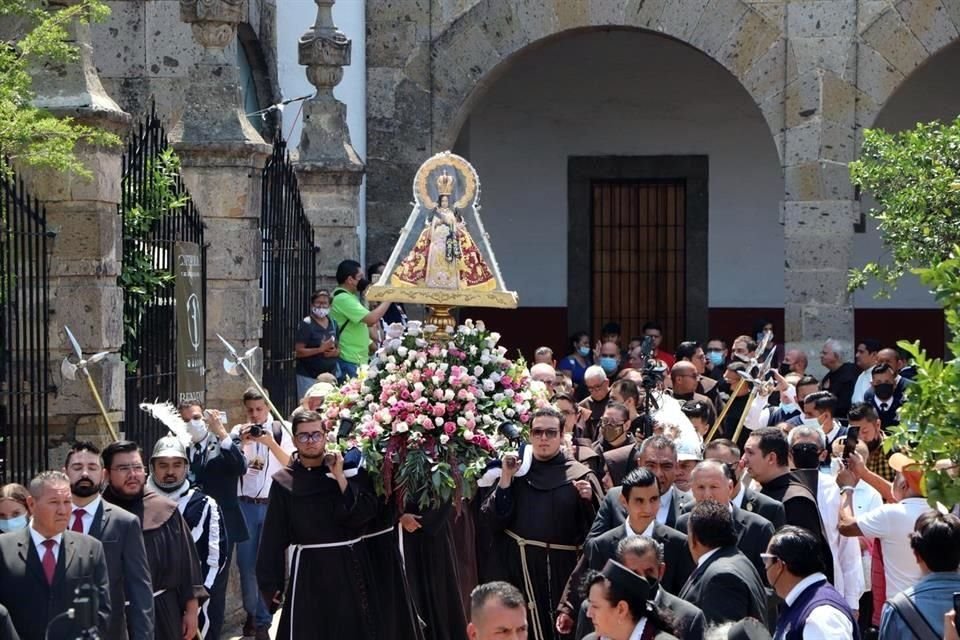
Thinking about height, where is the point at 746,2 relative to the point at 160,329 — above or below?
above

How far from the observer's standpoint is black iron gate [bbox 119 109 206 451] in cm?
1206

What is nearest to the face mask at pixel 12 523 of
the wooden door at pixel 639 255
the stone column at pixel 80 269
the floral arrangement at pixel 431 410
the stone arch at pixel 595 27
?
the floral arrangement at pixel 431 410

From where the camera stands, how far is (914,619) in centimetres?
→ 673

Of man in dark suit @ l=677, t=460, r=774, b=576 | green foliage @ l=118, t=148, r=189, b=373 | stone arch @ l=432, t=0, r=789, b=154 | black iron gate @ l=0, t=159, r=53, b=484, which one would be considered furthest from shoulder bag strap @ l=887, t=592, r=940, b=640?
stone arch @ l=432, t=0, r=789, b=154

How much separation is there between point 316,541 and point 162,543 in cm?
106

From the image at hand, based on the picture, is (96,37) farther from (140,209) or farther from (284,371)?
(140,209)

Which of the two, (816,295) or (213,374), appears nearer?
(213,374)

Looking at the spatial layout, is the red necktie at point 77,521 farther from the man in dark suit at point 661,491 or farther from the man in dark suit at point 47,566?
the man in dark suit at point 661,491

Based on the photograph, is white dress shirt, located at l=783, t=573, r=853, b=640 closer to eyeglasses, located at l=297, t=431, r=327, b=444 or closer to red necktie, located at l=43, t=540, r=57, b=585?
red necktie, located at l=43, t=540, r=57, b=585

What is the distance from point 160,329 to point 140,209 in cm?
89

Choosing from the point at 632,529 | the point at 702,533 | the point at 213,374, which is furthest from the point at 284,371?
the point at 702,533

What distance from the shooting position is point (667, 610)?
6789 mm

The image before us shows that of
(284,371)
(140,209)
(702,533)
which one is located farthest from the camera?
(284,371)

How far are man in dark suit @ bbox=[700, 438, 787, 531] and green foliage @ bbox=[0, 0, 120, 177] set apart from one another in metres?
3.87
